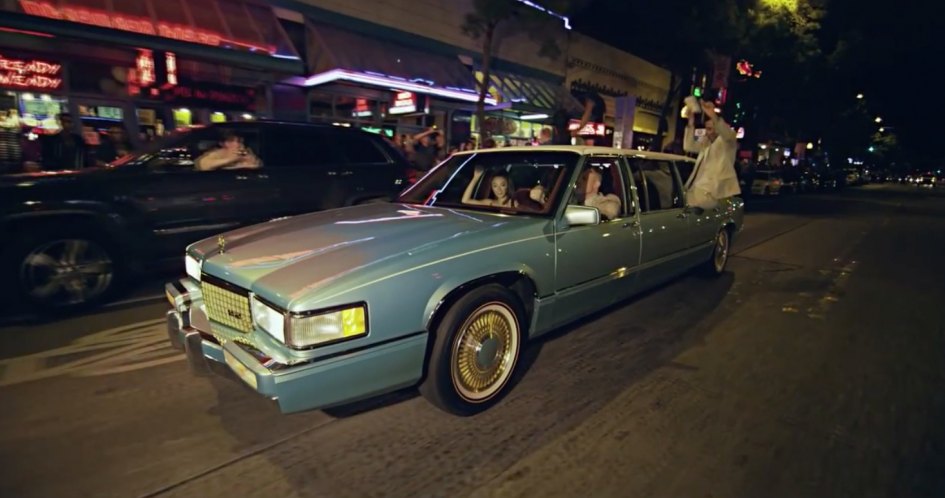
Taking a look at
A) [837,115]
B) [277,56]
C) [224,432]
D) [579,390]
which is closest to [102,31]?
[277,56]

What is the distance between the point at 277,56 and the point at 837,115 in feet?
158

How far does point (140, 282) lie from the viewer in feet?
18.8

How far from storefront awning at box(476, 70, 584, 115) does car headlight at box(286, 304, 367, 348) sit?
608 inches

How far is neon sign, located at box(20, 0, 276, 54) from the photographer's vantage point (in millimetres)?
8367

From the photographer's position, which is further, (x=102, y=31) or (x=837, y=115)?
(x=837, y=115)

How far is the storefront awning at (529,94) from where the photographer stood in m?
17.1

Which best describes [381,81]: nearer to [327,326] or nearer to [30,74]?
[30,74]

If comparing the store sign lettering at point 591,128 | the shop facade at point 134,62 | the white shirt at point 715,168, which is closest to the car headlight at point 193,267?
the white shirt at point 715,168

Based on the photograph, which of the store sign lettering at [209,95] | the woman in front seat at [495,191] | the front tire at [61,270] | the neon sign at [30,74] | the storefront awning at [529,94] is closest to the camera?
the woman in front seat at [495,191]

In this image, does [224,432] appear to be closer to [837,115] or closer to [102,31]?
[102,31]

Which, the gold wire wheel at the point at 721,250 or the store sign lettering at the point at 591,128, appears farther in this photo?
the store sign lettering at the point at 591,128

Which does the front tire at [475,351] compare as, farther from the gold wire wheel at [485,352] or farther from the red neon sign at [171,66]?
the red neon sign at [171,66]

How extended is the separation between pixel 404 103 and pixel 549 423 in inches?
507

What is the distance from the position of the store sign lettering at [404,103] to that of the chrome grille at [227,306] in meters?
12.1
